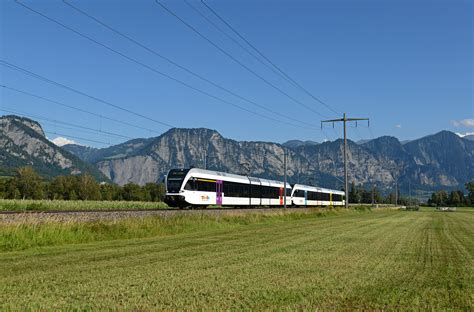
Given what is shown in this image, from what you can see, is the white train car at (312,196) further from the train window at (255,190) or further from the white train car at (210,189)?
the white train car at (210,189)

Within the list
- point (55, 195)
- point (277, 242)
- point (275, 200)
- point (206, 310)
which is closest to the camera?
point (206, 310)

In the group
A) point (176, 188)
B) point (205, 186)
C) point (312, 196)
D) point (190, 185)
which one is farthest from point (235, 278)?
point (312, 196)

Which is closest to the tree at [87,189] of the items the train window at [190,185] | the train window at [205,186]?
the train window at [205,186]

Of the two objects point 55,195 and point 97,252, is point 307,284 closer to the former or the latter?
point 97,252

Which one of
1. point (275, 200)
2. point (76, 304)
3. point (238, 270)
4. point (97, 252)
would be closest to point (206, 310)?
point (76, 304)

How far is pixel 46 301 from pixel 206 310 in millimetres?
2745

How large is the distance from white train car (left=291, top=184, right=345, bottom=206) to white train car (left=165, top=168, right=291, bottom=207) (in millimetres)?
14855

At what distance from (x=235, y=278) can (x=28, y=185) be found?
101m

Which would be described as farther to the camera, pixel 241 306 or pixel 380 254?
pixel 380 254

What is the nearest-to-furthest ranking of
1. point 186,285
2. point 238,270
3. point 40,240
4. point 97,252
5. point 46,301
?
point 46,301 < point 186,285 < point 238,270 < point 97,252 < point 40,240

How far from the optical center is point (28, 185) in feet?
332

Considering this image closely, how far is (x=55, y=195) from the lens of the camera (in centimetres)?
10581

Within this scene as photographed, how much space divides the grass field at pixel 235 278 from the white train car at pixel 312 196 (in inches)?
2228

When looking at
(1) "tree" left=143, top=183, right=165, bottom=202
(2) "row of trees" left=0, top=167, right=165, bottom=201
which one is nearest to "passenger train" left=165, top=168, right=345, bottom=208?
(2) "row of trees" left=0, top=167, right=165, bottom=201
